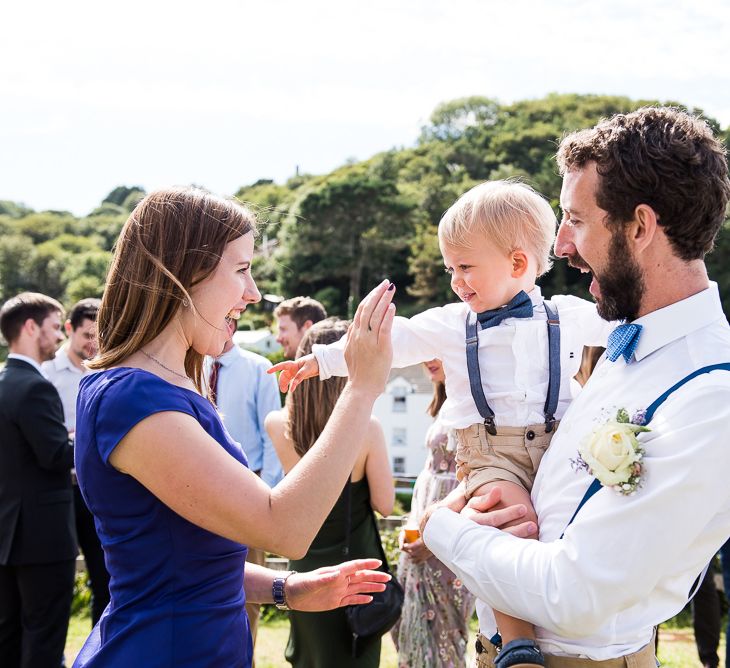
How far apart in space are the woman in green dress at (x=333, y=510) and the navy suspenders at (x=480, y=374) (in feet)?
4.19

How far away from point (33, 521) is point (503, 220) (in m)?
3.71

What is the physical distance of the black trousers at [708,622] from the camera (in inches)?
198

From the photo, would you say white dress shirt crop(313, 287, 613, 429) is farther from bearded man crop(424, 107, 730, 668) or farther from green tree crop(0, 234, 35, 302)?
green tree crop(0, 234, 35, 302)

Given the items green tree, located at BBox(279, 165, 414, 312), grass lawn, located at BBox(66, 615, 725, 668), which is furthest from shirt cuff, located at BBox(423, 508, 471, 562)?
green tree, located at BBox(279, 165, 414, 312)

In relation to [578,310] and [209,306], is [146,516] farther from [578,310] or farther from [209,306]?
[578,310]

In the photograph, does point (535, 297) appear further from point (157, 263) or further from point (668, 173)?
point (157, 263)

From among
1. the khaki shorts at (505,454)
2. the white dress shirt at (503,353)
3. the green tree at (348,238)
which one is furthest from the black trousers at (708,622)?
the green tree at (348,238)

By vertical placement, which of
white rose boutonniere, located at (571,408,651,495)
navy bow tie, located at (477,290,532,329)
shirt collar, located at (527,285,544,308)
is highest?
shirt collar, located at (527,285,544,308)

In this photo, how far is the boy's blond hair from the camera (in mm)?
2760

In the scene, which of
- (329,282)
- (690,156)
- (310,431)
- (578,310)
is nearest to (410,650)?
(310,431)

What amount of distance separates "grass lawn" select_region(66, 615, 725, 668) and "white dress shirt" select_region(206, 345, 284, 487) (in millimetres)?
1714

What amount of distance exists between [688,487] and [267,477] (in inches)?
148

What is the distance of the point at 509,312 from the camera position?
275 centimetres

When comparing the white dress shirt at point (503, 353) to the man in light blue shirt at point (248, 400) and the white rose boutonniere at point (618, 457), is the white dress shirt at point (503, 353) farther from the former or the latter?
the man in light blue shirt at point (248, 400)
